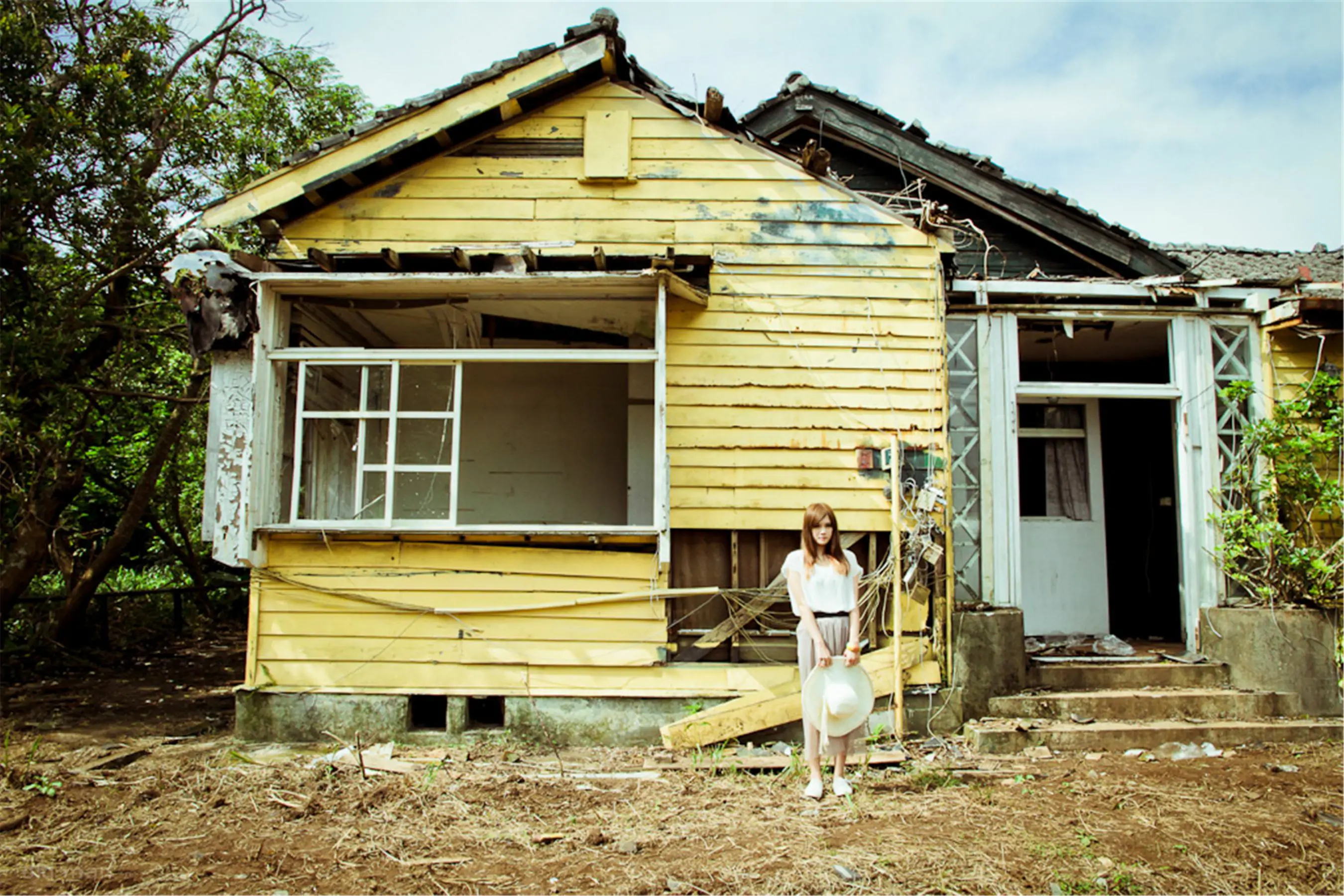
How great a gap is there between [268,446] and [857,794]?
4.99 metres

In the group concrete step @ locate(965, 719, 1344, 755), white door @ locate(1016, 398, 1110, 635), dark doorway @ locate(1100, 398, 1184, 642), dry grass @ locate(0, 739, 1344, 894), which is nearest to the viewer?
dry grass @ locate(0, 739, 1344, 894)

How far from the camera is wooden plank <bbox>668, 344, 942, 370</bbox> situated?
22.5 feet

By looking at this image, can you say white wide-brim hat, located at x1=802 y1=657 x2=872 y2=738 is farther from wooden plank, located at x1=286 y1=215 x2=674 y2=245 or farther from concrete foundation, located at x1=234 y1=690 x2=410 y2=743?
wooden plank, located at x1=286 y1=215 x2=674 y2=245

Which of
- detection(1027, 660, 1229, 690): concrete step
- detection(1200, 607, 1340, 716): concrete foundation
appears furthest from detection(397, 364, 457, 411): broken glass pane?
detection(1200, 607, 1340, 716): concrete foundation

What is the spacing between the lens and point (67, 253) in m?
8.34

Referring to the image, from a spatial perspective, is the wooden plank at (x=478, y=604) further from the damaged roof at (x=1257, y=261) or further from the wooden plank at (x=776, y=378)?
the damaged roof at (x=1257, y=261)

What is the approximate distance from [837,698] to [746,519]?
196 centimetres

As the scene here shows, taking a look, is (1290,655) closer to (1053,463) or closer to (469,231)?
(1053,463)

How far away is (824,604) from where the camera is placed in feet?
17.1

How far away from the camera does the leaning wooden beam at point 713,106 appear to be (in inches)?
266

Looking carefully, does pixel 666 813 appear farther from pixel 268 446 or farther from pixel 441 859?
pixel 268 446

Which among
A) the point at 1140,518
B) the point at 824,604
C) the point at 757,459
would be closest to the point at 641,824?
the point at 824,604

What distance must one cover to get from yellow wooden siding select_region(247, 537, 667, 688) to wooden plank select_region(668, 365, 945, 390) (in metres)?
1.47

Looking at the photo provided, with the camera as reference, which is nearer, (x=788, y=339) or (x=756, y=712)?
(x=756, y=712)
